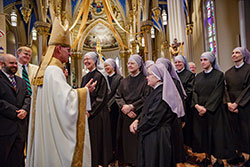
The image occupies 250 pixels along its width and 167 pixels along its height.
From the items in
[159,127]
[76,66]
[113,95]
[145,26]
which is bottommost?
[159,127]

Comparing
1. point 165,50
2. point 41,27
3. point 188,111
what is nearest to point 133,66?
point 188,111

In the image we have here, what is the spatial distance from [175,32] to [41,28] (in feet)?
25.1

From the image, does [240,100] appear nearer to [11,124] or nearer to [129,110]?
[129,110]

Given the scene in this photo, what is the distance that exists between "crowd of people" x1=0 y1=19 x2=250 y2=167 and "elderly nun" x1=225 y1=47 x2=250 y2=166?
14mm

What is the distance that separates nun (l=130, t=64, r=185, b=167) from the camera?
8.15 feet

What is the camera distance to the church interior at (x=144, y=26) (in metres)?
7.48

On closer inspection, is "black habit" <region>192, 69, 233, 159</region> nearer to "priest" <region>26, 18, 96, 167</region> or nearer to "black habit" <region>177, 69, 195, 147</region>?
"black habit" <region>177, 69, 195, 147</region>

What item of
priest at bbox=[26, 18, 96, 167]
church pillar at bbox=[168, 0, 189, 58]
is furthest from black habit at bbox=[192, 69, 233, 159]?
church pillar at bbox=[168, 0, 189, 58]

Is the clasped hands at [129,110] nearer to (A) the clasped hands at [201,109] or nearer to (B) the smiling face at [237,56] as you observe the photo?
(A) the clasped hands at [201,109]

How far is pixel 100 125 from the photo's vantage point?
3582mm

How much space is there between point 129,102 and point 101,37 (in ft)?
62.8

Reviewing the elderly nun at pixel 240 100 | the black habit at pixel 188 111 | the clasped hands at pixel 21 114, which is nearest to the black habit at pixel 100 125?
the clasped hands at pixel 21 114

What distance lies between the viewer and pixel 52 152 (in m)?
2.20

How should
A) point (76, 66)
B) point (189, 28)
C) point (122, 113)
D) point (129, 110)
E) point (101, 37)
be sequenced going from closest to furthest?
point (129, 110), point (122, 113), point (189, 28), point (76, 66), point (101, 37)
